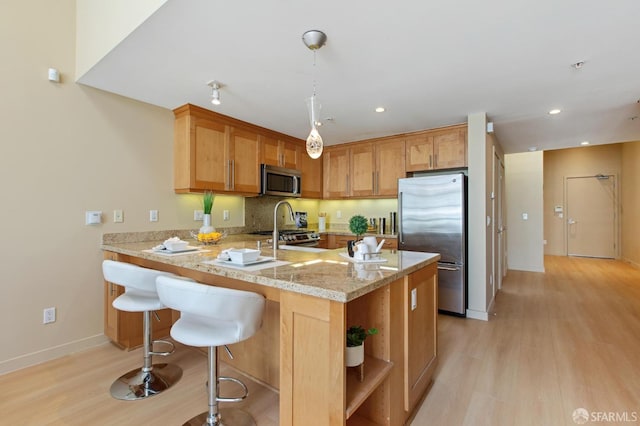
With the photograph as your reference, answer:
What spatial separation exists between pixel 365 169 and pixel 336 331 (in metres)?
3.49

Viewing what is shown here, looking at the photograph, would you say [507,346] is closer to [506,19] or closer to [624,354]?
[624,354]

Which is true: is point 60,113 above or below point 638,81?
below

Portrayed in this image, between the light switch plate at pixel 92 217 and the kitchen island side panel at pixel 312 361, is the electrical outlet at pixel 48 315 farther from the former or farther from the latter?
the kitchen island side panel at pixel 312 361

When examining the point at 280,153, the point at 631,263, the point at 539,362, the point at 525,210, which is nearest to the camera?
the point at 539,362

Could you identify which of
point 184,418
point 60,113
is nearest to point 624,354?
point 184,418

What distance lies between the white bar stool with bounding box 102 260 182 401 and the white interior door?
9.00 m

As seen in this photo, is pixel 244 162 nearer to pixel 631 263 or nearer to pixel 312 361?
pixel 312 361

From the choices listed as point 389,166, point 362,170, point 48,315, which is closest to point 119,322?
point 48,315

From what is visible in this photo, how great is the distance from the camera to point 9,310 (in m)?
2.21

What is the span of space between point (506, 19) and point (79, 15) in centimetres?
320

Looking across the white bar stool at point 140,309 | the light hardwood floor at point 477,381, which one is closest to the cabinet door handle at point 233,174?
the white bar stool at point 140,309

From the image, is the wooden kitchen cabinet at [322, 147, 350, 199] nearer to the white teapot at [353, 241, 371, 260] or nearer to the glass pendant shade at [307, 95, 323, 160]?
the glass pendant shade at [307, 95, 323, 160]

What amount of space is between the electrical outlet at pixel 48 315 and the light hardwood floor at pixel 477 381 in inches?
12.7

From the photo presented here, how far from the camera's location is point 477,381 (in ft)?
6.89
